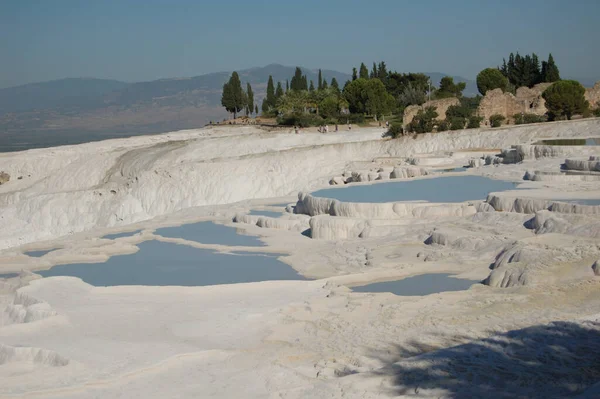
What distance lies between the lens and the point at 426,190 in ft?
52.2

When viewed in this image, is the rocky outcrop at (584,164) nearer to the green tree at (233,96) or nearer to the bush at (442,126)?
the bush at (442,126)

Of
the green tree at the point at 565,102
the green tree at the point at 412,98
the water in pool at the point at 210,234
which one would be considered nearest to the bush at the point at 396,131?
the green tree at the point at 565,102

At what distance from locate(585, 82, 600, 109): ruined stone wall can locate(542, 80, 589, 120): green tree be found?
103 cm

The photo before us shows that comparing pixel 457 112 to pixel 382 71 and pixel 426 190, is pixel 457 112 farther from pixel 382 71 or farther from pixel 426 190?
pixel 382 71

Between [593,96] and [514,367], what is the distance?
81.4ft

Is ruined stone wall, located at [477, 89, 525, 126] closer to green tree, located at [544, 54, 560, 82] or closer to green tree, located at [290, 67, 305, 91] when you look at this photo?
green tree, located at [544, 54, 560, 82]

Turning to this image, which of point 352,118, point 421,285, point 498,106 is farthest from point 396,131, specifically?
point 421,285

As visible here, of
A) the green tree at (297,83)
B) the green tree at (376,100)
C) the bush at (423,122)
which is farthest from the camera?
the green tree at (297,83)

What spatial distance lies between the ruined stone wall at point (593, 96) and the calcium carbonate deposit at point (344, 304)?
10.3 m

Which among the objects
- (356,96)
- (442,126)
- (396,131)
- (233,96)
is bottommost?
(396,131)

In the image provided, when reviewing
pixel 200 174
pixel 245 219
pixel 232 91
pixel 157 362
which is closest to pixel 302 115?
pixel 232 91

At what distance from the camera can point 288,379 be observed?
22.4 feet

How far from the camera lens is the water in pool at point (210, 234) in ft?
45.7

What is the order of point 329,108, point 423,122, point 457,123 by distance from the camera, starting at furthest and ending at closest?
point 329,108, point 423,122, point 457,123
